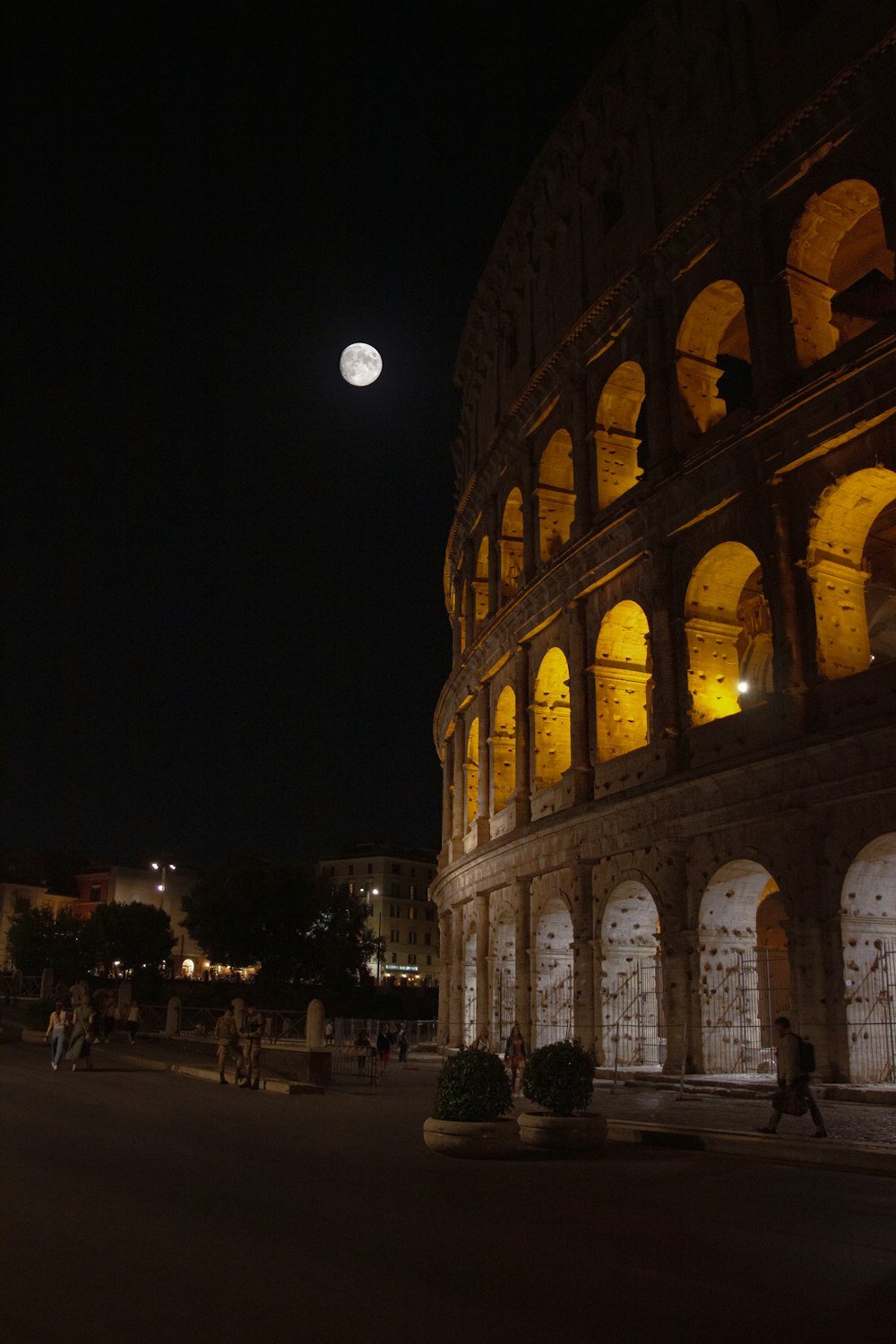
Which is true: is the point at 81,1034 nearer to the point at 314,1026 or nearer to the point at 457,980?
the point at 314,1026

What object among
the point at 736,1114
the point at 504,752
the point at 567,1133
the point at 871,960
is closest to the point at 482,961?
the point at 504,752

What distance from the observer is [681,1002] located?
61.5 ft

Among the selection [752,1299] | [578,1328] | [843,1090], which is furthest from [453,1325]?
[843,1090]

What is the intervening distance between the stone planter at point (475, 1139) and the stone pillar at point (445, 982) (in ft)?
65.9

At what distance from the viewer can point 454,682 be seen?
3228 centimetres

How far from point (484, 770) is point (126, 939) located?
1932 inches

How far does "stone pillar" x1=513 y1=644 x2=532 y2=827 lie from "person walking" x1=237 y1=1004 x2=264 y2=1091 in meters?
8.07

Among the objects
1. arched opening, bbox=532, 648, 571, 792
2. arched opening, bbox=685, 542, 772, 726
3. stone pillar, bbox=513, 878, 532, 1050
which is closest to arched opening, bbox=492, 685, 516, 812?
arched opening, bbox=532, 648, 571, 792

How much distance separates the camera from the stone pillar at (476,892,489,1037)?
1069 inches

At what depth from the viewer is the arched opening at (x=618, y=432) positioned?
24188 mm

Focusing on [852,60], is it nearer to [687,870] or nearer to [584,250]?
[584,250]

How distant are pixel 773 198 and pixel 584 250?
6845 millimetres

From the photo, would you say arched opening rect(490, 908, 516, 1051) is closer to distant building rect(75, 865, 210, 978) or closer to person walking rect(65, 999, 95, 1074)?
person walking rect(65, 999, 95, 1074)

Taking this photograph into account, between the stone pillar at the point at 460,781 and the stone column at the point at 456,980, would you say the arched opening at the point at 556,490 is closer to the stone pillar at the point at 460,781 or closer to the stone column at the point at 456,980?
the stone pillar at the point at 460,781
